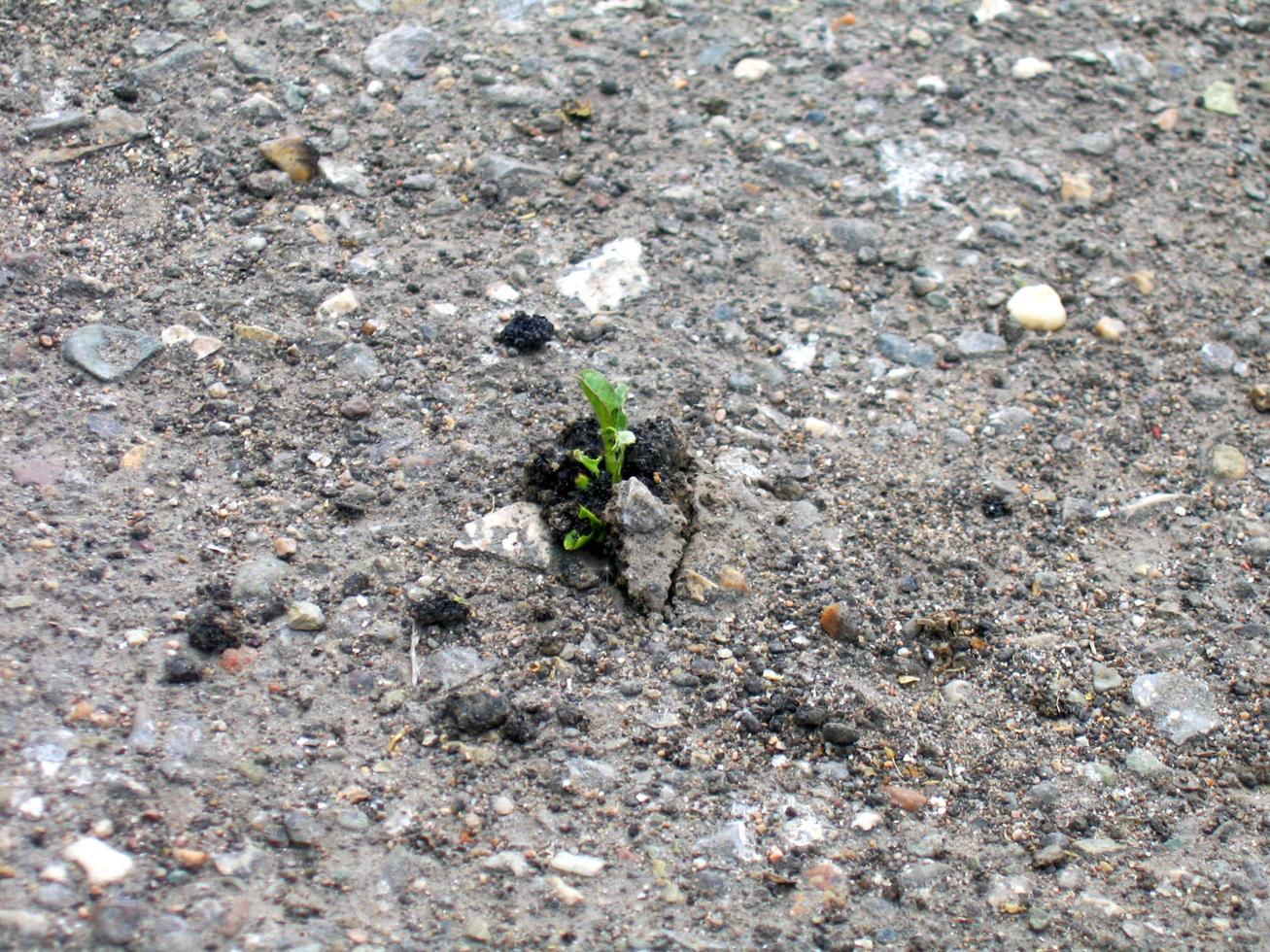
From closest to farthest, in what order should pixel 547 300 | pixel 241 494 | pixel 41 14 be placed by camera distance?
pixel 241 494
pixel 547 300
pixel 41 14

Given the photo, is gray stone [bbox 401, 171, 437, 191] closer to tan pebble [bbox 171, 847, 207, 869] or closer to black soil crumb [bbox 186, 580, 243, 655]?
black soil crumb [bbox 186, 580, 243, 655]

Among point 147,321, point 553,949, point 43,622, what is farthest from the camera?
point 147,321

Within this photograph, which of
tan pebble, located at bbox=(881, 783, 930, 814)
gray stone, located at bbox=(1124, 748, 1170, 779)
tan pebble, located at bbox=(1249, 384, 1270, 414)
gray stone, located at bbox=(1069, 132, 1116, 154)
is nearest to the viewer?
tan pebble, located at bbox=(881, 783, 930, 814)

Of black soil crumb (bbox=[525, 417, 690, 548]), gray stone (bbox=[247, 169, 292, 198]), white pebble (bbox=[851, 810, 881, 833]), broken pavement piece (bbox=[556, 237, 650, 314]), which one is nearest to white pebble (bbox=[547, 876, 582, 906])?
white pebble (bbox=[851, 810, 881, 833])

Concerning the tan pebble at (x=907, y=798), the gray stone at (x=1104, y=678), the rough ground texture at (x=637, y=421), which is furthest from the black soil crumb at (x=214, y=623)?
the gray stone at (x=1104, y=678)

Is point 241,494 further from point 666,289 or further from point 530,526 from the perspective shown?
point 666,289

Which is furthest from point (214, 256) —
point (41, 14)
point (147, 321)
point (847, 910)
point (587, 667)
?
point (847, 910)

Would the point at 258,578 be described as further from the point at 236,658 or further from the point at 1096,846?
the point at 1096,846
